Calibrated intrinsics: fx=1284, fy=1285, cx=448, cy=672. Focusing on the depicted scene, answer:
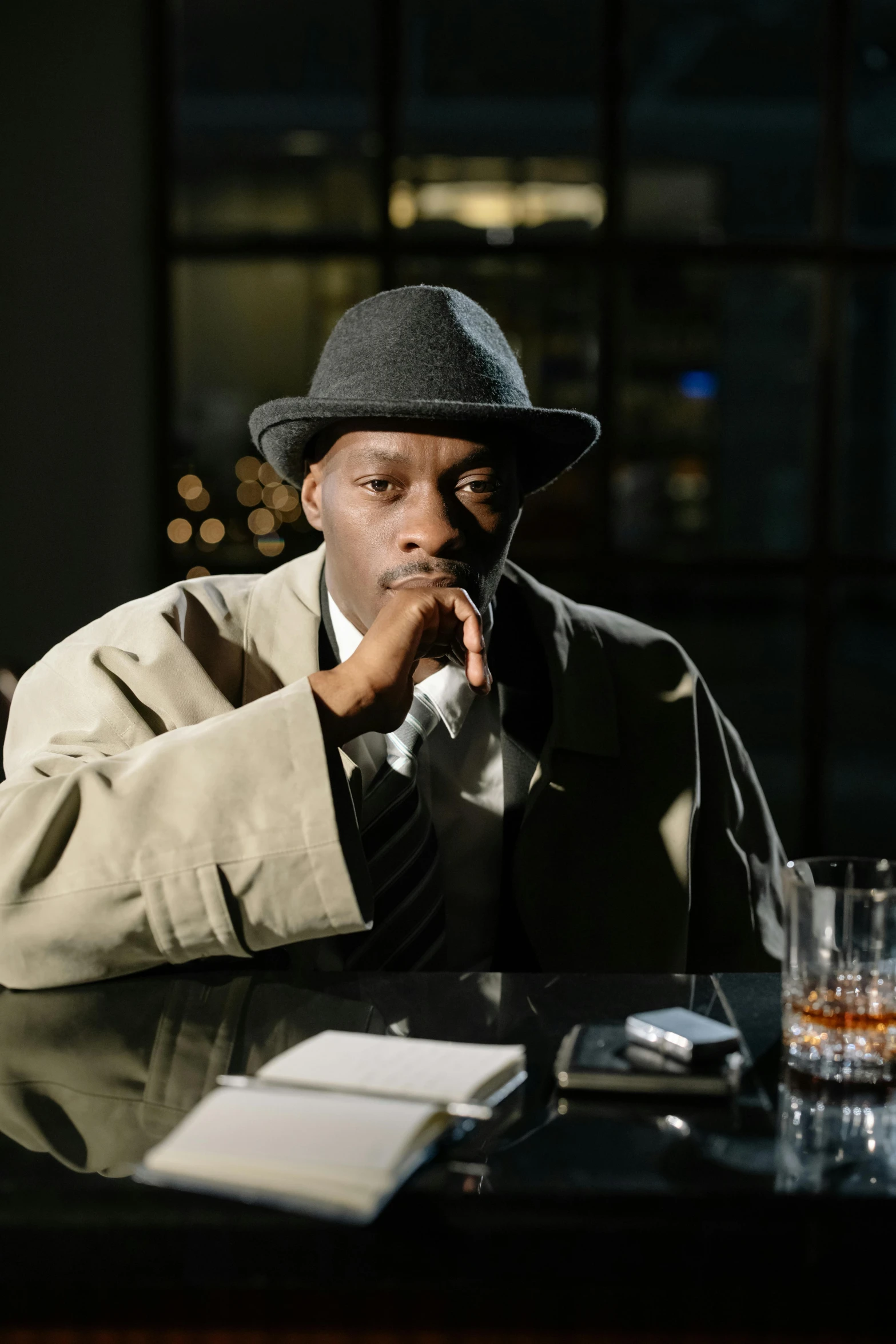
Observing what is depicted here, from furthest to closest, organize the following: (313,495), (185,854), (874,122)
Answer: (874,122) < (313,495) < (185,854)

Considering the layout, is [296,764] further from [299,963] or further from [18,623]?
[18,623]

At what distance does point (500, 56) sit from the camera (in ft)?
14.1

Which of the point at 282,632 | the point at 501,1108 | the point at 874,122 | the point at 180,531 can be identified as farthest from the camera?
the point at 874,122

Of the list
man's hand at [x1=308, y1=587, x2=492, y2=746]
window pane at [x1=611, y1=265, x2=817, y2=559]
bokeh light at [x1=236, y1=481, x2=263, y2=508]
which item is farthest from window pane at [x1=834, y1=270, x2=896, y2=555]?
man's hand at [x1=308, y1=587, x2=492, y2=746]

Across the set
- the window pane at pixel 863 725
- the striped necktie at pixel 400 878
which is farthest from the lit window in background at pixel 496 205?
the striped necktie at pixel 400 878

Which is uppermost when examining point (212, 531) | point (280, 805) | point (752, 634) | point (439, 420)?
point (439, 420)

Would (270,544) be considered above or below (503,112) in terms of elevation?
below

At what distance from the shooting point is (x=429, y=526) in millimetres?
1420

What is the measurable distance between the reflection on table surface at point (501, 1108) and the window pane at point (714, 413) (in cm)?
330

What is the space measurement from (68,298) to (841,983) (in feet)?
11.4

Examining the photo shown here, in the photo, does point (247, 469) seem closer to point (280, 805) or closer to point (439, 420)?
point (439, 420)

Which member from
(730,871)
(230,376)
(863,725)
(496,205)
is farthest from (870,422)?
(730,871)

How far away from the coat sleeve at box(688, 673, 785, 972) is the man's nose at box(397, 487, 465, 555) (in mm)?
432

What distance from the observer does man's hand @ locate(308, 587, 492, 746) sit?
3.72ft
